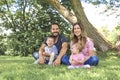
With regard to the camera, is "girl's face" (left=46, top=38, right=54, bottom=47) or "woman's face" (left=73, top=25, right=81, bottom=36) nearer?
"woman's face" (left=73, top=25, right=81, bottom=36)

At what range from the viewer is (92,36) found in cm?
1742

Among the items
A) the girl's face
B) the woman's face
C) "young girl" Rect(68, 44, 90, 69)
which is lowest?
"young girl" Rect(68, 44, 90, 69)

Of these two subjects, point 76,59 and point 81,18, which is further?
point 81,18

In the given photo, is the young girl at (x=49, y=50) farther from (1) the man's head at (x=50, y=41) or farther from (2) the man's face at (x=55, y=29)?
(2) the man's face at (x=55, y=29)

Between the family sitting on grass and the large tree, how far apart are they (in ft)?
27.7

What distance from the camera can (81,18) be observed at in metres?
17.1

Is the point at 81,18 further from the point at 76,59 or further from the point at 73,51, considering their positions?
the point at 76,59

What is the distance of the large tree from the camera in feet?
55.8

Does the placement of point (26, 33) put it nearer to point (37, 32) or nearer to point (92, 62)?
point (37, 32)

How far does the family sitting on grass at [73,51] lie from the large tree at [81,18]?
8452 millimetres

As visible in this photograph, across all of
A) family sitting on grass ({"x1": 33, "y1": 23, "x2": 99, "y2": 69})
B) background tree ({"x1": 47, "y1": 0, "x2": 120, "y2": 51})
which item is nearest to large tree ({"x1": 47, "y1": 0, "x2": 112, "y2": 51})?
background tree ({"x1": 47, "y1": 0, "x2": 120, "y2": 51})

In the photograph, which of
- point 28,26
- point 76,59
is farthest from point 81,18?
point 76,59

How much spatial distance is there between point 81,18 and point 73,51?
9.69 metres

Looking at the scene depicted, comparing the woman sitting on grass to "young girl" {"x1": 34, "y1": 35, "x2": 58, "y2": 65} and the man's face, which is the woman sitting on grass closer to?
the man's face
